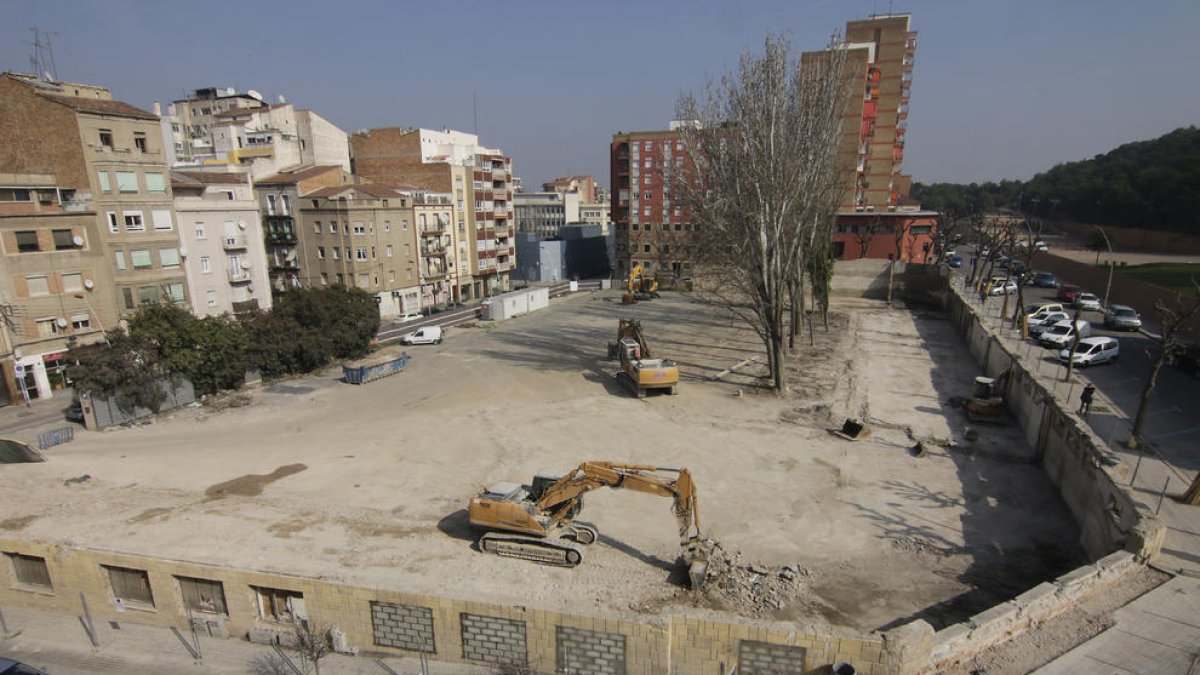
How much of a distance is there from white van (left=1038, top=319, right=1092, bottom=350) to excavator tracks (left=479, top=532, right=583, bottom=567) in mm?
31381

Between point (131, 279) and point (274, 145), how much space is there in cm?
2842

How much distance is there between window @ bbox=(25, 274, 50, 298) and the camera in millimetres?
29625

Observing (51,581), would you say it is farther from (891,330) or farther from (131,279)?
(891,330)

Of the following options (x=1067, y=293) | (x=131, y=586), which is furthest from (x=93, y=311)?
(x=1067, y=293)

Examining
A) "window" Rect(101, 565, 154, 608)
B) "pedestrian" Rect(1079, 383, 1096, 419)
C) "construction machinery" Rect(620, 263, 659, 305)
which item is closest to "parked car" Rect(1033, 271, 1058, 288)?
"construction machinery" Rect(620, 263, 659, 305)

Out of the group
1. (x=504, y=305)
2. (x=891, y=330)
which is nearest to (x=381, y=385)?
(x=504, y=305)

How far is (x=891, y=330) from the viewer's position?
136 ft

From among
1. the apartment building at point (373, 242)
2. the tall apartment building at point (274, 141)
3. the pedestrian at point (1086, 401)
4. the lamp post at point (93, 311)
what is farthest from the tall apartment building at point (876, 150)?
the lamp post at point (93, 311)

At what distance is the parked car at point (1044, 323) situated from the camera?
3478 cm

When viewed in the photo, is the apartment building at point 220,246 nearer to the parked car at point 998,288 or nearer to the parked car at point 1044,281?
the parked car at point 998,288

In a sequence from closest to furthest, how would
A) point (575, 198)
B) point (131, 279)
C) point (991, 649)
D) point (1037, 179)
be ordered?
1. point (991, 649)
2. point (131, 279)
3. point (575, 198)
4. point (1037, 179)

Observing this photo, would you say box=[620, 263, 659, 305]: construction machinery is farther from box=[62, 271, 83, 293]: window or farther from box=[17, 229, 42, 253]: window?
box=[17, 229, 42, 253]: window

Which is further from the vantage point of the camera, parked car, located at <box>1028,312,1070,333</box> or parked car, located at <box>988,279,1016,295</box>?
parked car, located at <box>988,279,1016,295</box>

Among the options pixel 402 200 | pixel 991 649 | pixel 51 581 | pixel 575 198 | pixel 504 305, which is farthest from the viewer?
pixel 575 198
